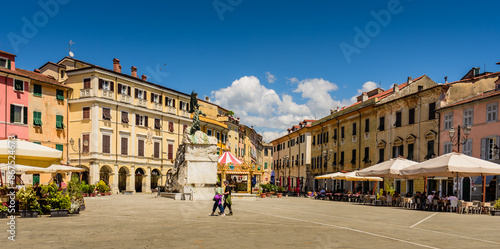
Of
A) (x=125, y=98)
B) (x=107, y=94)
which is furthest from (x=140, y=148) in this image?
(x=107, y=94)

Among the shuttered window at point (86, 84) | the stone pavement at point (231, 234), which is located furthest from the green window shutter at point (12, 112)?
the stone pavement at point (231, 234)

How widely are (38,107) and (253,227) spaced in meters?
37.0

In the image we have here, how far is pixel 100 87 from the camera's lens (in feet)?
160

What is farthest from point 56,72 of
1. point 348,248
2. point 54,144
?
point 348,248

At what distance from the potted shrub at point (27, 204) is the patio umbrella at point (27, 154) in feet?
4.04

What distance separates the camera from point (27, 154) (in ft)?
51.8

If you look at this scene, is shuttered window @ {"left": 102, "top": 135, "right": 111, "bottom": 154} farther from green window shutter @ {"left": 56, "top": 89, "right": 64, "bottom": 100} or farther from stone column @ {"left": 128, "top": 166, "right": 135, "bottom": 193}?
green window shutter @ {"left": 56, "top": 89, "right": 64, "bottom": 100}

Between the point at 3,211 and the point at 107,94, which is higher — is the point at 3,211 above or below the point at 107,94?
below

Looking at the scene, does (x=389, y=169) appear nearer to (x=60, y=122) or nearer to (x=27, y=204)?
(x=27, y=204)

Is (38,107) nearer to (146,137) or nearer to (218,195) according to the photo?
(146,137)

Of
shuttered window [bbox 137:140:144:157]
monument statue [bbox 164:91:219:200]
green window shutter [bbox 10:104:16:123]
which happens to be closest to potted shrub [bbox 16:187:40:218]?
monument statue [bbox 164:91:219:200]

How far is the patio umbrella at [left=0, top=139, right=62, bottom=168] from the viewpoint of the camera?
1532 cm

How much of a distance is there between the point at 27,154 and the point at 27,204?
203 centimetres

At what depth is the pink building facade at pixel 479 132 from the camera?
1277 inches
